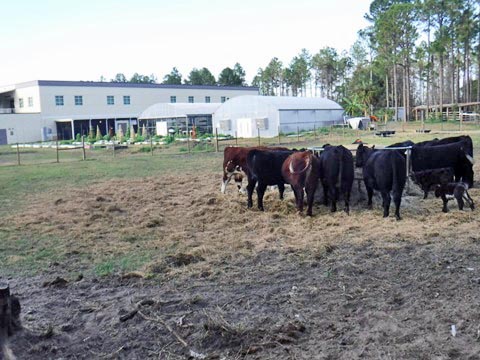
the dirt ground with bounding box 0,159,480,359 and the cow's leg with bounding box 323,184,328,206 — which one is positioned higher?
the cow's leg with bounding box 323,184,328,206

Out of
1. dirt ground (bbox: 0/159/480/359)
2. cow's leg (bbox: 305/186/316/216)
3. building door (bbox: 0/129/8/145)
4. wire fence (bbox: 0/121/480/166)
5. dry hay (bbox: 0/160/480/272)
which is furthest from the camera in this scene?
building door (bbox: 0/129/8/145)

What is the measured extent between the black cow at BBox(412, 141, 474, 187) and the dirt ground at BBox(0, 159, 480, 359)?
1.09m

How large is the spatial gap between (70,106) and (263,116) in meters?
26.8

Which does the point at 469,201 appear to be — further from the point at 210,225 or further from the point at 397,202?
the point at 210,225

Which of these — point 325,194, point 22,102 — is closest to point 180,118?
point 22,102

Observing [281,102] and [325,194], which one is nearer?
[325,194]

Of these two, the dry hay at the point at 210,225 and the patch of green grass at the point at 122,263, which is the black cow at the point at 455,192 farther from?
the patch of green grass at the point at 122,263

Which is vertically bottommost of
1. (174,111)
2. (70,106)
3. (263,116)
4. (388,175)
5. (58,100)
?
(388,175)

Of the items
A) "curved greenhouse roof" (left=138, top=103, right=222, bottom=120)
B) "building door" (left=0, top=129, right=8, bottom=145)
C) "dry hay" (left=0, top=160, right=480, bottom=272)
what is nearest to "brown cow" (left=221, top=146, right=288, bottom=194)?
"dry hay" (left=0, top=160, right=480, bottom=272)

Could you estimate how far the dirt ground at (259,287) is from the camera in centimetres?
429

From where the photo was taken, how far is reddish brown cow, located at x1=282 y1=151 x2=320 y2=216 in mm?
9738

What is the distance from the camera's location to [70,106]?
59656 millimetres

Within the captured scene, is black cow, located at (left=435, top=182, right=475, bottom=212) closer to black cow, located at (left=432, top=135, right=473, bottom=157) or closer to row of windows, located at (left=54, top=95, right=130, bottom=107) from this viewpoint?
black cow, located at (left=432, top=135, right=473, bottom=157)

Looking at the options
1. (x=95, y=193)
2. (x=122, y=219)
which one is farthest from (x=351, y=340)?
(x=95, y=193)
